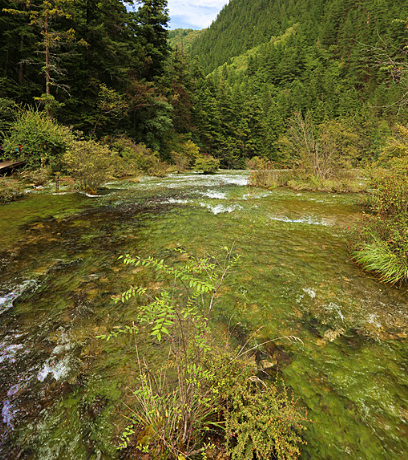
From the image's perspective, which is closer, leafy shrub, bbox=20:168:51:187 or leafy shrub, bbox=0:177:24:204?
leafy shrub, bbox=0:177:24:204

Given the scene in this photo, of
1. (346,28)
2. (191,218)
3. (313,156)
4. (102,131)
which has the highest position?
(346,28)

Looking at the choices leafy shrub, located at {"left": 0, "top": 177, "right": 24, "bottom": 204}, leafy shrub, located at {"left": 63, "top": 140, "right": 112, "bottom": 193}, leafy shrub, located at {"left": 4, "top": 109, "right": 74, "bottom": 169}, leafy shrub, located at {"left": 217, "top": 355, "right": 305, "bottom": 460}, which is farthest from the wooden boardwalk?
leafy shrub, located at {"left": 217, "top": 355, "right": 305, "bottom": 460}

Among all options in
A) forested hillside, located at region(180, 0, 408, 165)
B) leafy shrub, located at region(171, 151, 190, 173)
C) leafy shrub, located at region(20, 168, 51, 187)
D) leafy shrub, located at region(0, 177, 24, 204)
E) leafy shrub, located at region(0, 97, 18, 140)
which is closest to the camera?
leafy shrub, located at region(0, 177, 24, 204)

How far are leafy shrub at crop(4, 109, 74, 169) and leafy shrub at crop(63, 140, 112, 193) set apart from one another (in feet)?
6.04

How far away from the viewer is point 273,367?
2191 mm

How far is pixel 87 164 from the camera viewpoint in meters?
9.81

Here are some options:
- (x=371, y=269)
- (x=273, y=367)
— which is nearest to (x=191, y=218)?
(x=371, y=269)

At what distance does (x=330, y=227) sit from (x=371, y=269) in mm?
2422

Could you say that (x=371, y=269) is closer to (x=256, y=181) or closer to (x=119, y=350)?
(x=119, y=350)

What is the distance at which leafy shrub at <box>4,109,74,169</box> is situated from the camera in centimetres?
1109

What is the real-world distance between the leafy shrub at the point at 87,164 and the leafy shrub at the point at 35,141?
1842 mm

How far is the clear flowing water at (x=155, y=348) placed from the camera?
65.1 inches

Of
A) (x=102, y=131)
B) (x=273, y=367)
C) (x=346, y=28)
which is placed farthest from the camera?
(x=346, y=28)

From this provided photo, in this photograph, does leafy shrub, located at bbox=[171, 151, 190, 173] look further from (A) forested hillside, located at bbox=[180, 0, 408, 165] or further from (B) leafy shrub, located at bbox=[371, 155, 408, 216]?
(B) leafy shrub, located at bbox=[371, 155, 408, 216]
